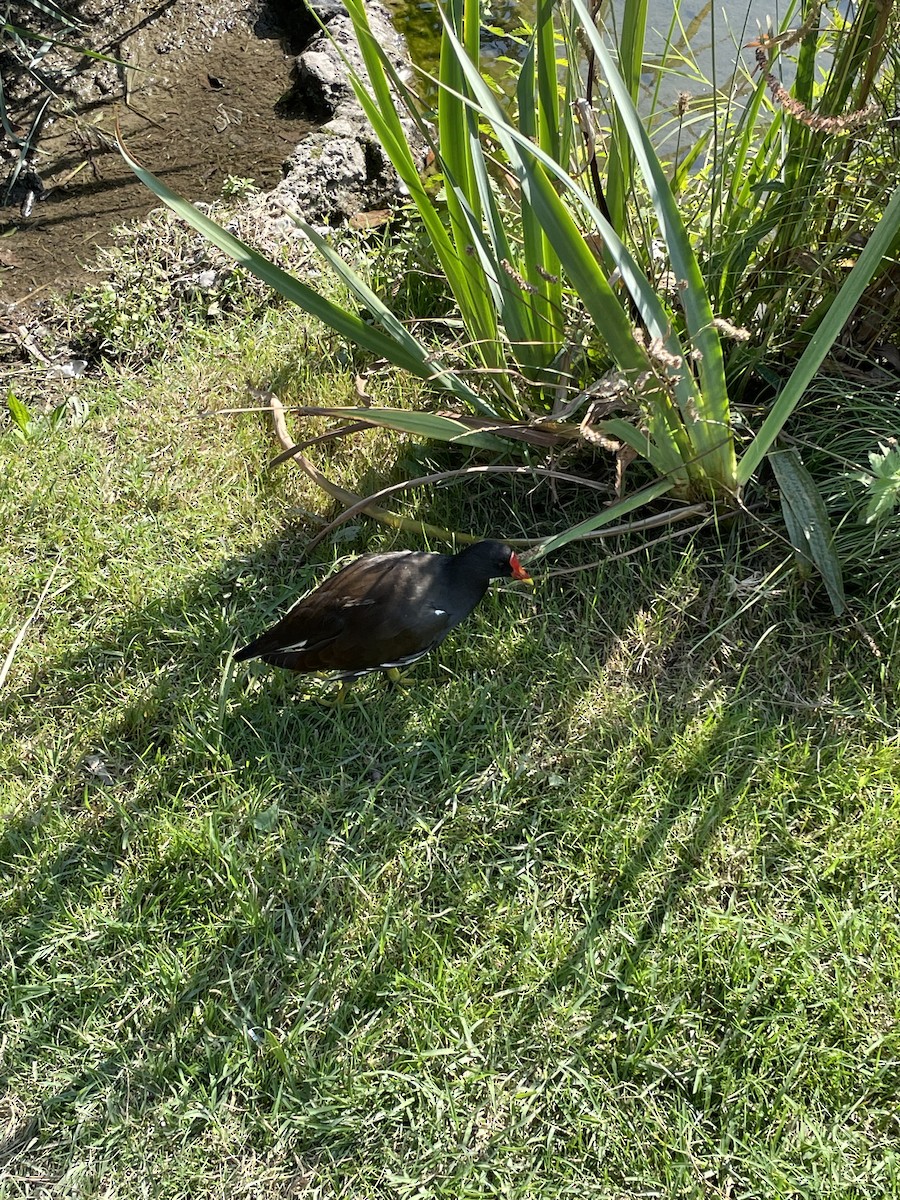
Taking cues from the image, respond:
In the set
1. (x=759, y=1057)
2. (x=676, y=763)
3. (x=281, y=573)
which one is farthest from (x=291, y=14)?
(x=759, y=1057)

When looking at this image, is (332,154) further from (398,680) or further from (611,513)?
(398,680)

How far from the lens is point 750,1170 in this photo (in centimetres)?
196

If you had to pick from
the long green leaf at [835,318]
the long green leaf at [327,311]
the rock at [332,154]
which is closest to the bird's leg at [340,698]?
the long green leaf at [327,311]

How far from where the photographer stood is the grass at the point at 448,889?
205 cm

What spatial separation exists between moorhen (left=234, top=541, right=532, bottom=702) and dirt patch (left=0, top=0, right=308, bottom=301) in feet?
7.56

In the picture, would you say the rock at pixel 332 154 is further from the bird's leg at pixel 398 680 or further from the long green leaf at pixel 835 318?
the long green leaf at pixel 835 318

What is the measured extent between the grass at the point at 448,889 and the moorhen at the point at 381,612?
0.60ft

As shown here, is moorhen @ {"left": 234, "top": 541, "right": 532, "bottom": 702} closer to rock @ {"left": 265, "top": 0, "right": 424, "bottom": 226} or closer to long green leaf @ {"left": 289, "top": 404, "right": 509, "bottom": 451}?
long green leaf @ {"left": 289, "top": 404, "right": 509, "bottom": 451}

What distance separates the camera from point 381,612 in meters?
2.62

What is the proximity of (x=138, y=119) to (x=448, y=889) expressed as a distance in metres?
4.27

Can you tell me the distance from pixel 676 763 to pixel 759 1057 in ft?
2.44

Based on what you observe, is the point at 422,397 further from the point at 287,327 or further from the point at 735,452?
the point at 735,452

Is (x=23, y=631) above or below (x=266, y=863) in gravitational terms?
above

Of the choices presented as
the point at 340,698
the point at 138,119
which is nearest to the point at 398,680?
the point at 340,698
